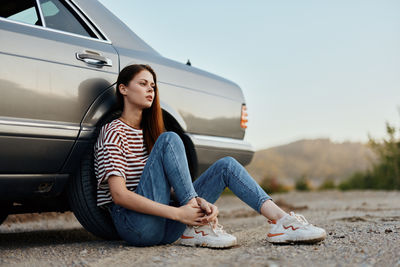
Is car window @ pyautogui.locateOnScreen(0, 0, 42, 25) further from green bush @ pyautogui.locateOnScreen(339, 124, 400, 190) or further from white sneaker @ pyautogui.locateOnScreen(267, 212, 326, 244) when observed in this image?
green bush @ pyautogui.locateOnScreen(339, 124, 400, 190)

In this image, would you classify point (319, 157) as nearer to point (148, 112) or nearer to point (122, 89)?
point (148, 112)

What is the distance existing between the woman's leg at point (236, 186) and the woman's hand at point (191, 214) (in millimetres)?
281

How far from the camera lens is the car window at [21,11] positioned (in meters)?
2.67

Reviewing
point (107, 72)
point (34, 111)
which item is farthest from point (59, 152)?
point (107, 72)

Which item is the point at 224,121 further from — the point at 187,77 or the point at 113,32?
the point at 113,32

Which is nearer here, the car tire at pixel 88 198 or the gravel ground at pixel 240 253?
the gravel ground at pixel 240 253

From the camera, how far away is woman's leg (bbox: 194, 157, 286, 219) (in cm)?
256

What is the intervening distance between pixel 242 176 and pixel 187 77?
102 cm

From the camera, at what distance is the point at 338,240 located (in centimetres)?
263

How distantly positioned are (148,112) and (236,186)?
76 centimetres

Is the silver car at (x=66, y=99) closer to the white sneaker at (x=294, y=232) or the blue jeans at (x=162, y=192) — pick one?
the blue jeans at (x=162, y=192)

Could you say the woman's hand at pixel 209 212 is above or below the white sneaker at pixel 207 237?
above

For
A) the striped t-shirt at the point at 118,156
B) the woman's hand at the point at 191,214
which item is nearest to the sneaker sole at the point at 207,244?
the woman's hand at the point at 191,214

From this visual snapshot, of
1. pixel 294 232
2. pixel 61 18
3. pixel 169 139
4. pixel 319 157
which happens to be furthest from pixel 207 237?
pixel 319 157
